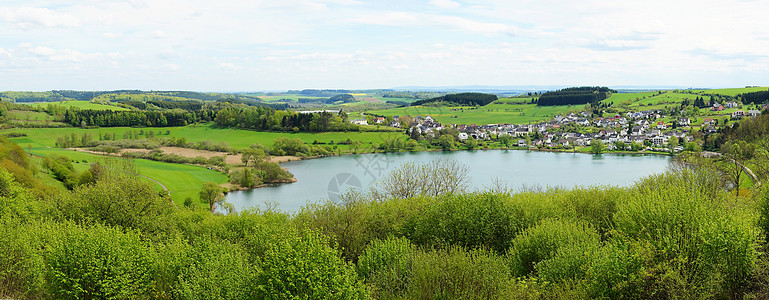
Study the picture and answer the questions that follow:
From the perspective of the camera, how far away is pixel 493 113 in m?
115

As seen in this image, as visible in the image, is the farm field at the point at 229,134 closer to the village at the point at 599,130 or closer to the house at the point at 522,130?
the village at the point at 599,130

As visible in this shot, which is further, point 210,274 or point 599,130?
point 599,130

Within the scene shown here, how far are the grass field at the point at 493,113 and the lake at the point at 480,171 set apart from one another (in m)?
29.8

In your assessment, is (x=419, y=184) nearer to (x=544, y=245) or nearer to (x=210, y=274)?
(x=544, y=245)

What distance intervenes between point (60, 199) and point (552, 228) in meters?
19.6

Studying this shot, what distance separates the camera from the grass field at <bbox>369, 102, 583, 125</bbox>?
104863mm

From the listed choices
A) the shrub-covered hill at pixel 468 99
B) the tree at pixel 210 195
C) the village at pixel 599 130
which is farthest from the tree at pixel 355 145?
the shrub-covered hill at pixel 468 99

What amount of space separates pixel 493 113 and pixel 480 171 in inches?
2463

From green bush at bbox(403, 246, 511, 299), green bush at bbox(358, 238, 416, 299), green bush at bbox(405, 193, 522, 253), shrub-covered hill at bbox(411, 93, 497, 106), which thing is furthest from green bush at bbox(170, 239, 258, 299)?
shrub-covered hill at bbox(411, 93, 497, 106)

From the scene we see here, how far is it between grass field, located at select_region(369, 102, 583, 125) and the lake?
29.8 m

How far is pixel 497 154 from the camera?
72000mm

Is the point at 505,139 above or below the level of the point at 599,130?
below

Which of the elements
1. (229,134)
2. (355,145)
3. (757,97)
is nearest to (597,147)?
(355,145)

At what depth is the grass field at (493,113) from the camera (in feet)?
344
